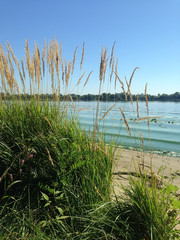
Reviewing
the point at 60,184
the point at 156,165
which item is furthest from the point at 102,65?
the point at 156,165

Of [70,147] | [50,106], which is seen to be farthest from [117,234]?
[50,106]

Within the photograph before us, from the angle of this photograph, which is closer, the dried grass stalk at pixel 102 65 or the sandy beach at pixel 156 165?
the dried grass stalk at pixel 102 65

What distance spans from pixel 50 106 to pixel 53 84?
41 centimetres

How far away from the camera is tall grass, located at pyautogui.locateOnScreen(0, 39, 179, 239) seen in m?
1.49

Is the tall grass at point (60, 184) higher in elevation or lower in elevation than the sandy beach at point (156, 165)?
higher

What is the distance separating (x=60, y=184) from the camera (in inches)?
75.7

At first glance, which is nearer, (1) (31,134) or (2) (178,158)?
(1) (31,134)

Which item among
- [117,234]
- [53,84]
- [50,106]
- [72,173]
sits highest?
[53,84]

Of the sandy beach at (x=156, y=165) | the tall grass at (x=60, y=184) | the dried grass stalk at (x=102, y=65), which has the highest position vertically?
the dried grass stalk at (x=102, y=65)

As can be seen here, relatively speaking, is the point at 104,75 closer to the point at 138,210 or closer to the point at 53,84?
the point at 53,84

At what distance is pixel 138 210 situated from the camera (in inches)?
59.9

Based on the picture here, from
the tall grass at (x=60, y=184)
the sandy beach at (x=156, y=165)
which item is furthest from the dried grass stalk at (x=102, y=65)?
the sandy beach at (x=156, y=165)

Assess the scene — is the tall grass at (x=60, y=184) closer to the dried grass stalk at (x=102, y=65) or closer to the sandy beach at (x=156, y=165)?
the dried grass stalk at (x=102, y=65)

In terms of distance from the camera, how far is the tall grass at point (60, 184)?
1.49 meters
